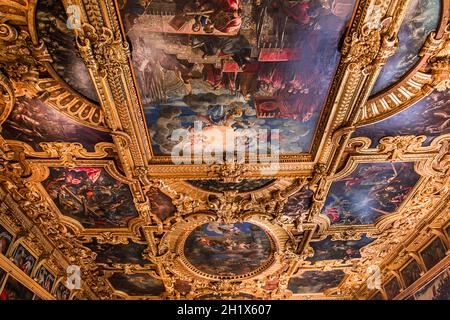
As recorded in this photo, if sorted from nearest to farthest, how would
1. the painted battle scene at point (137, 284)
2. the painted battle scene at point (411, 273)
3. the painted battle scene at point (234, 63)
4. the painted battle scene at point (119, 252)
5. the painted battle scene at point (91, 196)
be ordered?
1. the painted battle scene at point (234, 63)
2. the painted battle scene at point (91, 196)
3. the painted battle scene at point (119, 252)
4. the painted battle scene at point (411, 273)
5. the painted battle scene at point (137, 284)

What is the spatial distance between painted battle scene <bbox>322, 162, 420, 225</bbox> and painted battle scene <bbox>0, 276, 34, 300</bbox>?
340 inches

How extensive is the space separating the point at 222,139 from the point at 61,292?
9.10 meters

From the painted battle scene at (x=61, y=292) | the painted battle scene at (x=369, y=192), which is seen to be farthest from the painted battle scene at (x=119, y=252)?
the painted battle scene at (x=369, y=192)

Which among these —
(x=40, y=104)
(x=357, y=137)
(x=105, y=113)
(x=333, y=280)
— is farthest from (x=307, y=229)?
(x=40, y=104)

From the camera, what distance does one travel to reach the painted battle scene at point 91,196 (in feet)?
27.1

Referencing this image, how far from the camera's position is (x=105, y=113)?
21.7ft

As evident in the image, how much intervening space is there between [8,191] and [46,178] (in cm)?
114

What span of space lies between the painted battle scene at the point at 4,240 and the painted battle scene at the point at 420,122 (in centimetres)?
885

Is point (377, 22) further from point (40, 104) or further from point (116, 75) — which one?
point (40, 104)

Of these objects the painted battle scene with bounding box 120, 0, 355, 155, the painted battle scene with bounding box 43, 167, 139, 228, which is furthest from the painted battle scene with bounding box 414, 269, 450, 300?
the painted battle scene with bounding box 43, 167, 139, 228

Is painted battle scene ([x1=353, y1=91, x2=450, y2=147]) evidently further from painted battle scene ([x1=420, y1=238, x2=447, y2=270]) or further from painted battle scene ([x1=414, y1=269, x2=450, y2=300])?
painted battle scene ([x1=414, y1=269, x2=450, y2=300])

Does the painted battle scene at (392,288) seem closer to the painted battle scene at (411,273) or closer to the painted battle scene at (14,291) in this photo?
the painted battle scene at (411,273)

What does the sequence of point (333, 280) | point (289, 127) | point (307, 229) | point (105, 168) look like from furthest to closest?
1. point (333, 280)
2. point (307, 229)
3. point (105, 168)
4. point (289, 127)

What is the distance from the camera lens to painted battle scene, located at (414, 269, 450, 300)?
10.0 m
